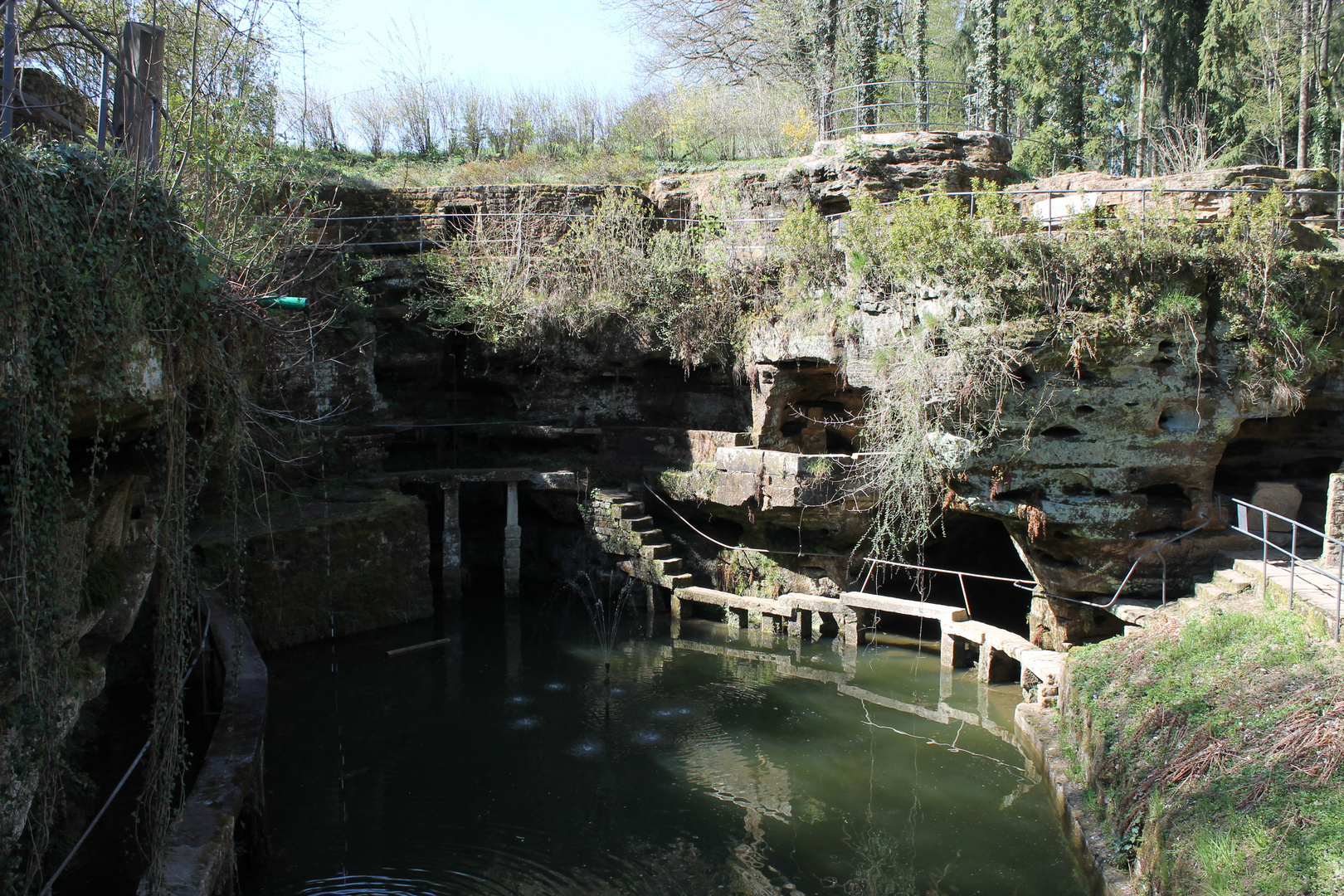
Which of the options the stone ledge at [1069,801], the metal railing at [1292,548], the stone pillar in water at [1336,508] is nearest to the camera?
the stone ledge at [1069,801]

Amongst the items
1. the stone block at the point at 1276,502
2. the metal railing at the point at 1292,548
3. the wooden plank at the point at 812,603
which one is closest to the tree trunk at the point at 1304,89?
the stone block at the point at 1276,502

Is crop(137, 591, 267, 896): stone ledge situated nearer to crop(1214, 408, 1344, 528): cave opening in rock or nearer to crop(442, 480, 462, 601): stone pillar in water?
crop(442, 480, 462, 601): stone pillar in water

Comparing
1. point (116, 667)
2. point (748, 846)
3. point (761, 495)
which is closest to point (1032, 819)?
point (748, 846)

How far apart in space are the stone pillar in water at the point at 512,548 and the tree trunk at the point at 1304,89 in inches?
770

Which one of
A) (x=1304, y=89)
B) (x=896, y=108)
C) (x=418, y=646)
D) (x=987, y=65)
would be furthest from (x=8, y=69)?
(x=896, y=108)

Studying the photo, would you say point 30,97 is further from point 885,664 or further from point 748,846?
point 885,664

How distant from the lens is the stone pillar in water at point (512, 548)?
51.2 feet

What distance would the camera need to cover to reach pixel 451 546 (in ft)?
50.1

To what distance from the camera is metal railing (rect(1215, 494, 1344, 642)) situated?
7207 millimetres

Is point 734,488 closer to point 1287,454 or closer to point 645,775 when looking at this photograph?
point 645,775

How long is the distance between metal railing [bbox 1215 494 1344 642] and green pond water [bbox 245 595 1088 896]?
3006mm

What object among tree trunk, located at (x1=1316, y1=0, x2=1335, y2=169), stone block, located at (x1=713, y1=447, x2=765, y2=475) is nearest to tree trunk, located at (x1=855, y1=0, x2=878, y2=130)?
tree trunk, located at (x1=1316, y1=0, x2=1335, y2=169)

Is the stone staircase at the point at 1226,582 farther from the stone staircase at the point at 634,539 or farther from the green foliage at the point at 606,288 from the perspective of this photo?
the green foliage at the point at 606,288

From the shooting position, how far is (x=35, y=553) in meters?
4.29
